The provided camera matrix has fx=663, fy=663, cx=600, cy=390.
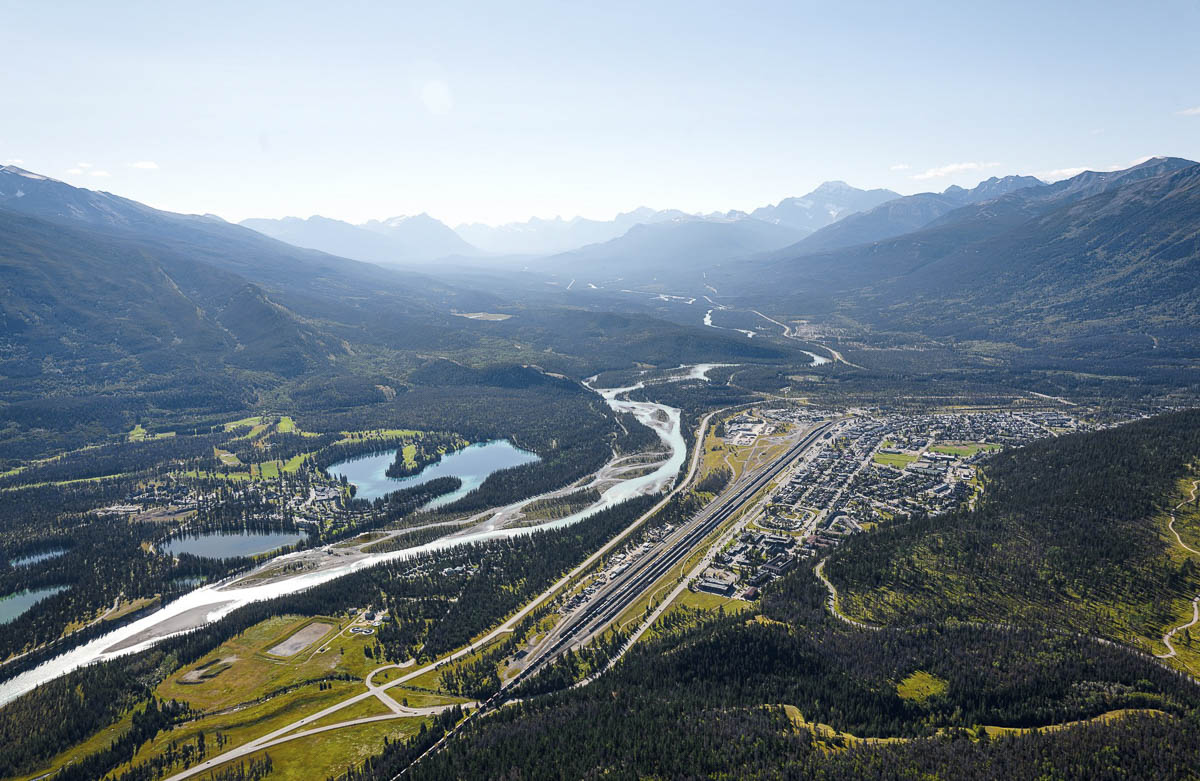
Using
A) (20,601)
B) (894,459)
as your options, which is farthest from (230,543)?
(894,459)

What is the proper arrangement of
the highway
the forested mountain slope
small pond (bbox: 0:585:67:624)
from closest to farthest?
the forested mountain slope → the highway → small pond (bbox: 0:585:67:624)

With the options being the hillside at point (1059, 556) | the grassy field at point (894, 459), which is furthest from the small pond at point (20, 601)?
the grassy field at point (894, 459)

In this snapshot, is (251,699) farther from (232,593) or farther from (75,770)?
(232,593)

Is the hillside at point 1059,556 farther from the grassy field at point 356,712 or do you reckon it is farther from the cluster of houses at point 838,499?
the grassy field at point 356,712

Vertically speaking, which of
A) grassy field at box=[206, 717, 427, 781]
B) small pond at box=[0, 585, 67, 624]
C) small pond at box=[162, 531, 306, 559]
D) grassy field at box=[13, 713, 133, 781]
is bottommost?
small pond at box=[0, 585, 67, 624]

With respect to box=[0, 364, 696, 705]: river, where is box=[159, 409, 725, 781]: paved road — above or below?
above

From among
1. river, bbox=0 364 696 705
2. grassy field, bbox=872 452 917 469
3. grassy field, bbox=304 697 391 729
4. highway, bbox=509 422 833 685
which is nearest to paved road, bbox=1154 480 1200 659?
grassy field, bbox=872 452 917 469

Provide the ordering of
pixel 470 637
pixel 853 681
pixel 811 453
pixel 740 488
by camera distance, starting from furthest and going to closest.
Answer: pixel 811 453
pixel 740 488
pixel 470 637
pixel 853 681

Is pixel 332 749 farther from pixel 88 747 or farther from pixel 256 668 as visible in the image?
pixel 88 747

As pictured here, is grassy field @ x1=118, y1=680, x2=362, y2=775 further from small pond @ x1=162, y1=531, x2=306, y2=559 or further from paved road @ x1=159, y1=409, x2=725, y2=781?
small pond @ x1=162, y1=531, x2=306, y2=559

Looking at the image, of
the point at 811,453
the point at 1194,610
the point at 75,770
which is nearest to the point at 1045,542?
the point at 1194,610

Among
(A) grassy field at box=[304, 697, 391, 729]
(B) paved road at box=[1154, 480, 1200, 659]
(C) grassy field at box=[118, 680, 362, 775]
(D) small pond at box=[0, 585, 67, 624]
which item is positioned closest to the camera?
(C) grassy field at box=[118, 680, 362, 775]
